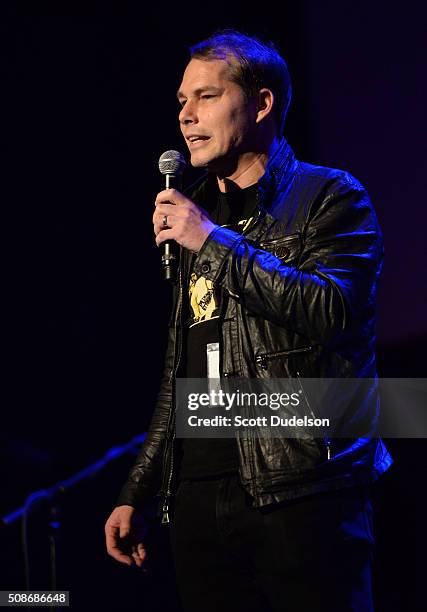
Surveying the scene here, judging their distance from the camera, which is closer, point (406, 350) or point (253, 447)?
point (253, 447)

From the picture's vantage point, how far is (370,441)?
1.64 m

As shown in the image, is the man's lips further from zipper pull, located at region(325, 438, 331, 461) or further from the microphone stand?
the microphone stand

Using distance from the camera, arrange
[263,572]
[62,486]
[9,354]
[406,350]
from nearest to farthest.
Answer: [263,572]
[406,350]
[62,486]
[9,354]

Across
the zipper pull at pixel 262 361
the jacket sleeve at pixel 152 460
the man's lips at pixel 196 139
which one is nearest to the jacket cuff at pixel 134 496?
the jacket sleeve at pixel 152 460

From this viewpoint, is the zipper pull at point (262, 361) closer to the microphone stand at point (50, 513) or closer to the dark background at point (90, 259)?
the microphone stand at point (50, 513)

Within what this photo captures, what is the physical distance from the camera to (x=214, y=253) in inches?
64.7

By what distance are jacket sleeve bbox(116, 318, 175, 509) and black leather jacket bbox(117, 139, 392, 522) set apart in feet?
0.57

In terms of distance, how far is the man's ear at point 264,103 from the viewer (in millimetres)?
2020

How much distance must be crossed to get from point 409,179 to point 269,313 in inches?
60.8

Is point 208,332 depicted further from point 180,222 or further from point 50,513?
point 50,513

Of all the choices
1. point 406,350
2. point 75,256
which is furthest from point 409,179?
point 75,256

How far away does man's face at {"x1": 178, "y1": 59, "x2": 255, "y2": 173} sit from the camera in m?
1.94

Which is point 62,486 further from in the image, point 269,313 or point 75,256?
point 269,313

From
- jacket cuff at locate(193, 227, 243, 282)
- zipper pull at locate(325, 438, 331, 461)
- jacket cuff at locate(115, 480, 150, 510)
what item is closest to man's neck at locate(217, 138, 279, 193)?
jacket cuff at locate(193, 227, 243, 282)
